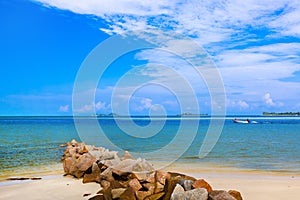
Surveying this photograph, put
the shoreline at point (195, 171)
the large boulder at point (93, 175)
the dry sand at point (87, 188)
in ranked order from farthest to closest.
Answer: the shoreline at point (195, 171) < the large boulder at point (93, 175) < the dry sand at point (87, 188)

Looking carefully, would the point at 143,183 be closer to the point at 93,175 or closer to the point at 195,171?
the point at 93,175

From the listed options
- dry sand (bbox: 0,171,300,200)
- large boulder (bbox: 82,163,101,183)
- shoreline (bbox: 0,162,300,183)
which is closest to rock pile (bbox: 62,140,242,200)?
large boulder (bbox: 82,163,101,183)

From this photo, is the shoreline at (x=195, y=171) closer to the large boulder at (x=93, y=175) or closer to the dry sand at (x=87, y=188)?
the dry sand at (x=87, y=188)

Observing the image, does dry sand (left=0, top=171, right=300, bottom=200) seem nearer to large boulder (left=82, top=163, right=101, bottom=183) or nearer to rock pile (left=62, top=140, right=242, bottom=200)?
large boulder (left=82, top=163, right=101, bottom=183)

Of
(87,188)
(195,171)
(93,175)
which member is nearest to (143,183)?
(87,188)

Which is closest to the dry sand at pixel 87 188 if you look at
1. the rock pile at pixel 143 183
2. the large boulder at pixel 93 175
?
the large boulder at pixel 93 175

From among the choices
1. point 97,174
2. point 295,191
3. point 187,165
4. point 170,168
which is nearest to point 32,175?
point 97,174

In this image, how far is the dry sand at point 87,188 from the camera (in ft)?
27.3

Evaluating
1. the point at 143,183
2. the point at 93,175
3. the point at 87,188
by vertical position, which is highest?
the point at 143,183

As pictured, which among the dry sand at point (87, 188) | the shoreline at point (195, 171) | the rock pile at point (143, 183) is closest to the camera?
the rock pile at point (143, 183)

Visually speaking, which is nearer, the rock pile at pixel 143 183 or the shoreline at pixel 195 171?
the rock pile at pixel 143 183

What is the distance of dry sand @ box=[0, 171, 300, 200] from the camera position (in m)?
8.32

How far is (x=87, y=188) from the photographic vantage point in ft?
30.0

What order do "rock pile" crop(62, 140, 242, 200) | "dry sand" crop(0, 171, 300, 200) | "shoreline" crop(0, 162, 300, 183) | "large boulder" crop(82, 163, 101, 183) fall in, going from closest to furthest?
"rock pile" crop(62, 140, 242, 200), "dry sand" crop(0, 171, 300, 200), "large boulder" crop(82, 163, 101, 183), "shoreline" crop(0, 162, 300, 183)
